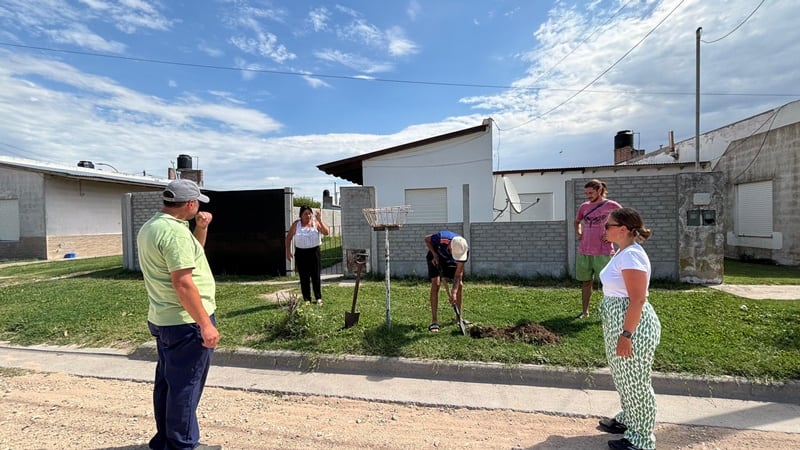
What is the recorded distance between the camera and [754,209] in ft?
39.7

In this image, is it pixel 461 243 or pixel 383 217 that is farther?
pixel 383 217

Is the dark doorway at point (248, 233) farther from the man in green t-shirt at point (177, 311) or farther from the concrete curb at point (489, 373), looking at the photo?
the man in green t-shirt at point (177, 311)

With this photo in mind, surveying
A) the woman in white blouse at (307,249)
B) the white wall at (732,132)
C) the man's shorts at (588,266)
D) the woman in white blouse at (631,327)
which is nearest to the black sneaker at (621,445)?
the woman in white blouse at (631,327)

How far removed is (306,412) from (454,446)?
51.6 inches

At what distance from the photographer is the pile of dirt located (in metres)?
4.54

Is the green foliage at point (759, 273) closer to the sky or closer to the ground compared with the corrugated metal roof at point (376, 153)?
closer to the ground

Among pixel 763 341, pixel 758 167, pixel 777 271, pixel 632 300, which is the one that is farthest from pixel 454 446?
pixel 758 167

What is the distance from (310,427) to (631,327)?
95.9 inches

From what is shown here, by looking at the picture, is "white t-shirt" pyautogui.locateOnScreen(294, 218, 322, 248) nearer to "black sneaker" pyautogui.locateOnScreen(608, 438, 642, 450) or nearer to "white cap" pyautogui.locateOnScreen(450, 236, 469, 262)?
"white cap" pyautogui.locateOnScreen(450, 236, 469, 262)

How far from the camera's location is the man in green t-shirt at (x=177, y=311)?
2371 millimetres

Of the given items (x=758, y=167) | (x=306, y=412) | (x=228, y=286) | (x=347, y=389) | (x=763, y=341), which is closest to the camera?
(x=306, y=412)

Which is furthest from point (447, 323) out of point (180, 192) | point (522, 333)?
point (180, 192)

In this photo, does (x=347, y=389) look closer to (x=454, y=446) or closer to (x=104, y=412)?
(x=454, y=446)

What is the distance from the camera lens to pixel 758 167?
39.2 ft
